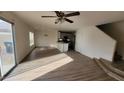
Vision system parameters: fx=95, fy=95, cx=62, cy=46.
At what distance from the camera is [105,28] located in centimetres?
645

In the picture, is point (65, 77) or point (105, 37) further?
point (105, 37)

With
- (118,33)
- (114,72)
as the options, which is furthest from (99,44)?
(114,72)

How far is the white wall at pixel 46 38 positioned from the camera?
35.8 ft

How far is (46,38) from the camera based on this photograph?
1105 cm

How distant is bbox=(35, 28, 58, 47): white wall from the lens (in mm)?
10906

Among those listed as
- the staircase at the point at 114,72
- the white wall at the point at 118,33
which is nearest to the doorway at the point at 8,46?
the staircase at the point at 114,72

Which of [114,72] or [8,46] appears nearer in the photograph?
[114,72]

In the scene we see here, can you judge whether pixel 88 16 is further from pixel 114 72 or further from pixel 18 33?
pixel 18 33

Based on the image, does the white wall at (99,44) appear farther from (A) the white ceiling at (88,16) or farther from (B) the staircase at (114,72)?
(B) the staircase at (114,72)

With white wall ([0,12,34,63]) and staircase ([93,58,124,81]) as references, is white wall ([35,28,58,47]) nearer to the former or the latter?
white wall ([0,12,34,63])
